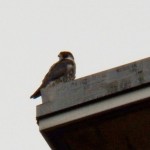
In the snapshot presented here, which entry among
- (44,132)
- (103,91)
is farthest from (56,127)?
(103,91)

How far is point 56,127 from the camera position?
116 inches

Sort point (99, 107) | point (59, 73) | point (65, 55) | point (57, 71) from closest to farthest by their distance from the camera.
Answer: point (99, 107) < point (59, 73) < point (57, 71) < point (65, 55)

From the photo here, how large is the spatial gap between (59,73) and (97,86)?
15.1 feet

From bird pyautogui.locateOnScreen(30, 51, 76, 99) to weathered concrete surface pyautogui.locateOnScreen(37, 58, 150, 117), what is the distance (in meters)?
3.95

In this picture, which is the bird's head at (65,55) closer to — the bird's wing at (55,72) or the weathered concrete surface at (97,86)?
the bird's wing at (55,72)

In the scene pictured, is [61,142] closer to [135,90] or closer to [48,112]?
[48,112]

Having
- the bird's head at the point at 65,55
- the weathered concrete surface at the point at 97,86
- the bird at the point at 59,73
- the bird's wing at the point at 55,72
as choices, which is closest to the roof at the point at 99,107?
the weathered concrete surface at the point at 97,86

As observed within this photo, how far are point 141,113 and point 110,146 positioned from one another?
24cm

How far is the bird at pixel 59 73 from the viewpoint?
7254 millimetres

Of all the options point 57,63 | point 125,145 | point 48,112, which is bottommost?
point 125,145

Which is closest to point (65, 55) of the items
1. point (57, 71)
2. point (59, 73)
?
point (57, 71)

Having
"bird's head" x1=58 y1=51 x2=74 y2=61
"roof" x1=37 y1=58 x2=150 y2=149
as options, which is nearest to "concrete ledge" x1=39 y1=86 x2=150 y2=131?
"roof" x1=37 y1=58 x2=150 y2=149

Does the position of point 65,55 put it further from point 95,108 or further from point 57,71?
point 95,108

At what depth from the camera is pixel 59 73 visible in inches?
300
